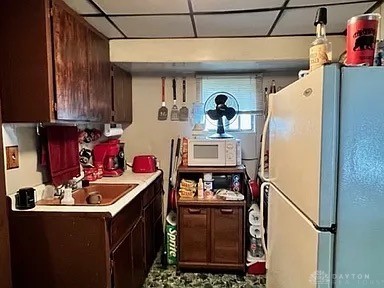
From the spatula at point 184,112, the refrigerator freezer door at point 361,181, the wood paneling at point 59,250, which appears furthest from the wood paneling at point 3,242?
the spatula at point 184,112

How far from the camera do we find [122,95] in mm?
3330

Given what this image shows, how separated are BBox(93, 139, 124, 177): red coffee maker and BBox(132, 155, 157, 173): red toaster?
0.21 m

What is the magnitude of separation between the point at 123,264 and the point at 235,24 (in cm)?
189

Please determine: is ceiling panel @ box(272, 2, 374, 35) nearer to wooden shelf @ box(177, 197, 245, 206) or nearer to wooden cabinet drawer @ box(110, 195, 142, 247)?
wooden shelf @ box(177, 197, 245, 206)

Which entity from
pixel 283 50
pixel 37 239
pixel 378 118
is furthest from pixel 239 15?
pixel 37 239

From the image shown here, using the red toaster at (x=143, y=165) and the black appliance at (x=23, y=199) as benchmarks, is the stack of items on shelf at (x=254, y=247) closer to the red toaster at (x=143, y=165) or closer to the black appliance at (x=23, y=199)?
the red toaster at (x=143, y=165)

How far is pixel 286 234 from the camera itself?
1.44m

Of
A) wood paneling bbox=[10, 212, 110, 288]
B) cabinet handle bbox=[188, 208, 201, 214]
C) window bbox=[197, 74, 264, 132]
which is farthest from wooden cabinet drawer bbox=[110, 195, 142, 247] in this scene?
window bbox=[197, 74, 264, 132]

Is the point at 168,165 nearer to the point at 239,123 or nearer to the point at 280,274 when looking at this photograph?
the point at 239,123

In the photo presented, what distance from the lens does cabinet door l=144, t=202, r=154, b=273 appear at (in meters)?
2.84

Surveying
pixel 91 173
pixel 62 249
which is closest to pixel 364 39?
pixel 62 249

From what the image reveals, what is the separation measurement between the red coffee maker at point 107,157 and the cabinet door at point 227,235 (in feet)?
3.46

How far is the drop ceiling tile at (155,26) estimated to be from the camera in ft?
7.71

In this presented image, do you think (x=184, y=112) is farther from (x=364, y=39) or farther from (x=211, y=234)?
(x=364, y=39)
